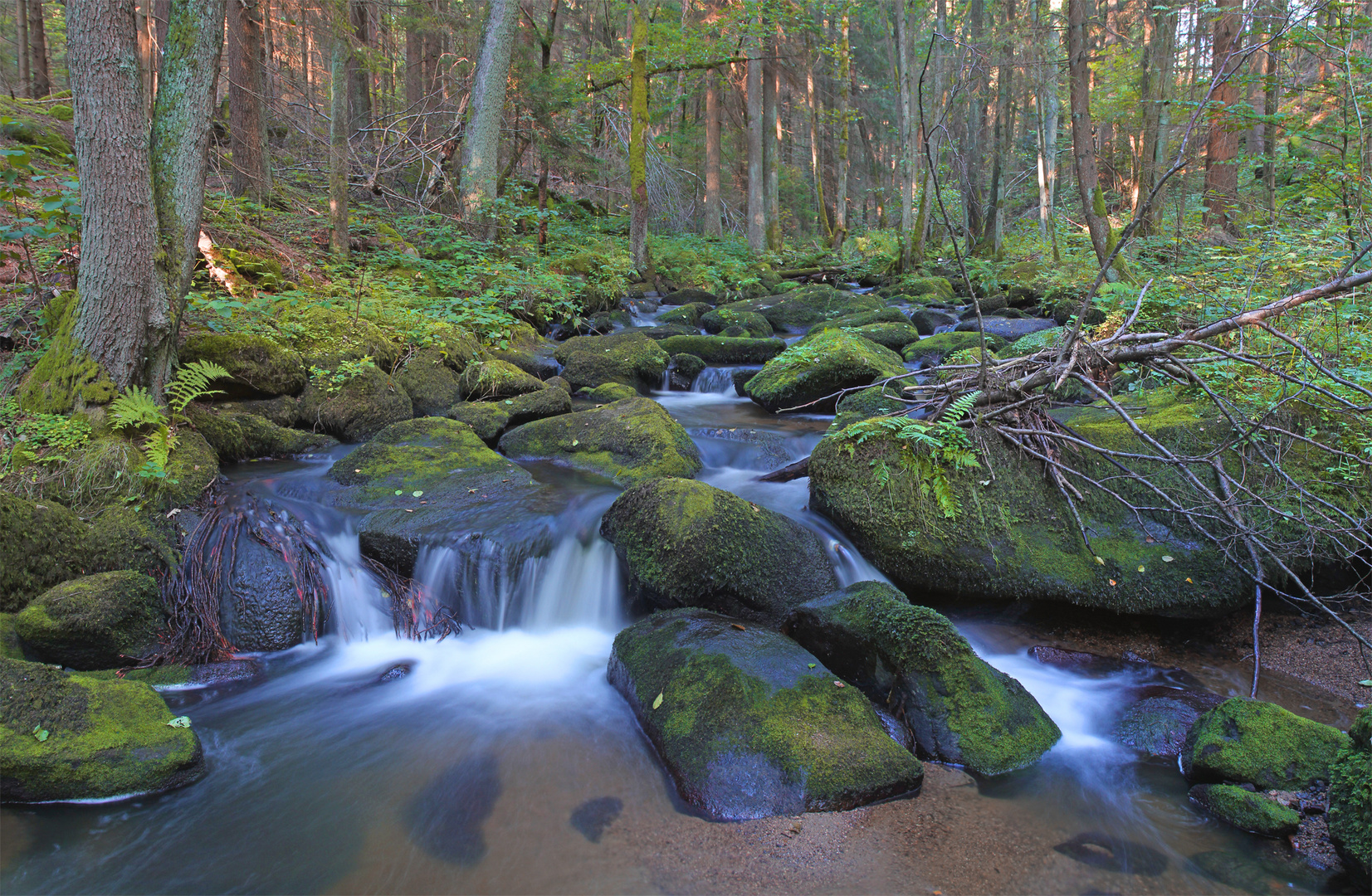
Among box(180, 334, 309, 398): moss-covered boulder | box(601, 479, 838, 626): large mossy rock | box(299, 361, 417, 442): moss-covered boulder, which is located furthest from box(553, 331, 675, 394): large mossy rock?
box(601, 479, 838, 626): large mossy rock

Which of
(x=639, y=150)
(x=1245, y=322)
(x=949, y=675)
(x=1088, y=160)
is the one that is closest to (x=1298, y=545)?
(x=1245, y=322)

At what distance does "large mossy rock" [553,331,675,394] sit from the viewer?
10.3m

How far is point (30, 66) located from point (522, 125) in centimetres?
1212

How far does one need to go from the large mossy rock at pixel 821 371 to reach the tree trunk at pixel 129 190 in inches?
243

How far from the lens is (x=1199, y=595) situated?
4.98 m

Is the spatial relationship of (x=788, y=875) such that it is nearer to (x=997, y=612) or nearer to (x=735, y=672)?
(x=735, y=672)

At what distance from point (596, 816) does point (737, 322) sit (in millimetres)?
→ 11353

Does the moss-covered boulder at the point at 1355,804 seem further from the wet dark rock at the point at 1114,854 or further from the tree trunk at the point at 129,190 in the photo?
the tree trunk at the point at 129,190

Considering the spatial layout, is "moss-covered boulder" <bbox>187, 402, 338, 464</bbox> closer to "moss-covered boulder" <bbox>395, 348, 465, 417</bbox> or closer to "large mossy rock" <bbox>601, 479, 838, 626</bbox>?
"moss-covered boulder" <bbox>395, 348, 465, 417</bbox>

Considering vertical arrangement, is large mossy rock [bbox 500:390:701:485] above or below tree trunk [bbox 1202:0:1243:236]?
below

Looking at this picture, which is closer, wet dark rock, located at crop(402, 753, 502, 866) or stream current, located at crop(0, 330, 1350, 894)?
stream current, located at crop(0, 330, 1350, 894)

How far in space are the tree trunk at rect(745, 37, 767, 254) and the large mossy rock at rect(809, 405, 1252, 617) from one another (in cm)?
1744

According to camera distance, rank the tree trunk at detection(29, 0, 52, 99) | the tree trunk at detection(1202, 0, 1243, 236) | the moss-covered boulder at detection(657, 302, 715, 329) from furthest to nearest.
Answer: the tree trunk at detection(29, 0, 52, 99) < the moss-covered boulder at detection(657, 302, 715, 329) < the tree trunk at detection(1202, 0, 1243, 236)

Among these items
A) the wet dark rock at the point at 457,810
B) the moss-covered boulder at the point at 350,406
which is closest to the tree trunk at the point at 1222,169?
the moss-covered boulder at the point at 350,406
